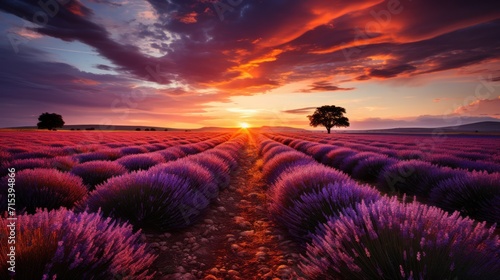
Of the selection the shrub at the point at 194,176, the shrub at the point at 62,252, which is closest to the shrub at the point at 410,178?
→ the shrub at the point at 194,176

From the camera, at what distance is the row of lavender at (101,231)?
157 centimetres

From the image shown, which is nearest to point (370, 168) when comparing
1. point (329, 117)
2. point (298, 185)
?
point (298, 185)

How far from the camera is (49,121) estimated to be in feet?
241

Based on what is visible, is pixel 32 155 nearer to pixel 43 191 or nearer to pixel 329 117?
pixel 43 191

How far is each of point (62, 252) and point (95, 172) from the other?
491 centimetres

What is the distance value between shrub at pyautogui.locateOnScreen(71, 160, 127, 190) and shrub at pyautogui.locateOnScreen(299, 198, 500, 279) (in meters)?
5.36

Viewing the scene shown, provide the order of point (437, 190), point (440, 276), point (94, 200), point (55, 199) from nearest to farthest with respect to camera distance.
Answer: point (440, 276) → point (94, 200) → point (55, 199) → point (437, 190)

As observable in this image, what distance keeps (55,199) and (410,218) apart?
4.66 m

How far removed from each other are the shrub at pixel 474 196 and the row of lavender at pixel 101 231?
Answer: 16.7 feet

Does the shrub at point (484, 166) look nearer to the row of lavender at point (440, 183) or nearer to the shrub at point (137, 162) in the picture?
the row of lavender at point (440, 183)

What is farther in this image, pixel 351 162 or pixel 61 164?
pixel 351 162

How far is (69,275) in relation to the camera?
159 cm

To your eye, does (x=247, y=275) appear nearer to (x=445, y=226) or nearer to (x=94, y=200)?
(x=445, y=226)

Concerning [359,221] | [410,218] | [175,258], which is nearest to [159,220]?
[175,258]
